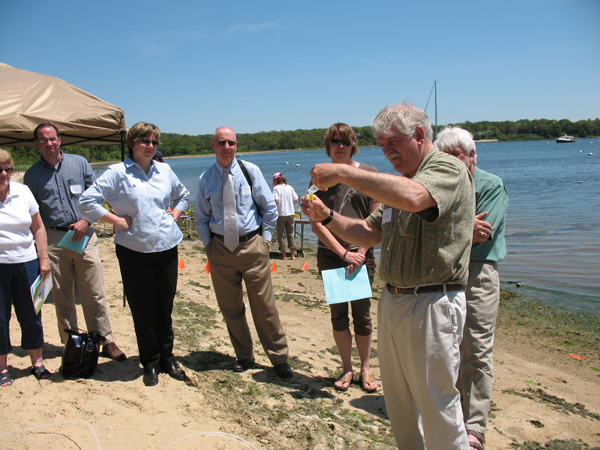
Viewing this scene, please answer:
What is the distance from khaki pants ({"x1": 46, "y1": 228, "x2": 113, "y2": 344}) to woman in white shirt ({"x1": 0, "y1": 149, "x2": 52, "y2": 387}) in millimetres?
488

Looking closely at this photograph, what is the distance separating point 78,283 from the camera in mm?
4109

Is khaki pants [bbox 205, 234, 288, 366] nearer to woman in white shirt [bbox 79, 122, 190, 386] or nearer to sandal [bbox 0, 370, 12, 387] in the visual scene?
woman in white shirt [bbox 79, 122, 190, 386]

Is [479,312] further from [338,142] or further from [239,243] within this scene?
[239,243]

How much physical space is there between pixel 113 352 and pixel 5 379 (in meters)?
0.88

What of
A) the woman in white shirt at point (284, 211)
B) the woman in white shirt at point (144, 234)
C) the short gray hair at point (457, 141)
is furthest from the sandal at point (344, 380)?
the woman in white shirt at point (284, 211)

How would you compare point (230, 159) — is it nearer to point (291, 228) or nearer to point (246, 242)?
point (246, 242)

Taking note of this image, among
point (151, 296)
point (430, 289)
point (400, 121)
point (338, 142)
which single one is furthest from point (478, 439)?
point (151, 296)

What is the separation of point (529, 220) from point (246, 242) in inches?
578

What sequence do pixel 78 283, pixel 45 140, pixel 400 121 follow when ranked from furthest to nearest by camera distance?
pixel 78 283, pixel 45 140, pixel 400 121

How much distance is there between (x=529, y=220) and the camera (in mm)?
15508

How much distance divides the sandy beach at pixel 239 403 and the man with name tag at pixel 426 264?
94 centimetres

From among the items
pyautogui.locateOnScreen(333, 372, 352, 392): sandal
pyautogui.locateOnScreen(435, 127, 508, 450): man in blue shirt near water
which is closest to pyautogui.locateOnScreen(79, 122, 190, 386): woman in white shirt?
pyautogui.locateOnScreen(333, 372, 352, 392): sandal

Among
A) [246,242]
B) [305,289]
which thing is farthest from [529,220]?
[246,242]

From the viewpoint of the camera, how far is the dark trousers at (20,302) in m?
3.30
